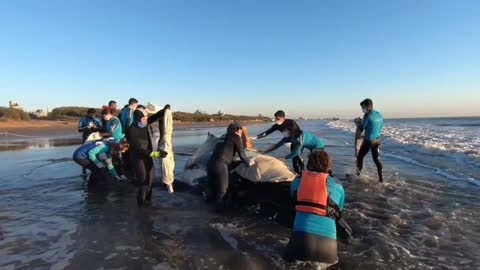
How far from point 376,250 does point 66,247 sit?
3.93 m

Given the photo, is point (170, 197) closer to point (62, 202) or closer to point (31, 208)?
point (62, 202)

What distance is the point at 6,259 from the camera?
427 cm

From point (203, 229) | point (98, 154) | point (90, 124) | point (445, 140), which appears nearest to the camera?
point (203, 229)

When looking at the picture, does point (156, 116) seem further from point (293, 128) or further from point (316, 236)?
point (316, 236)

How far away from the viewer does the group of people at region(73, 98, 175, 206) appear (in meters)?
6.50

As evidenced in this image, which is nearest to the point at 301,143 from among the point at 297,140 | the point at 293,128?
the point at 297,140

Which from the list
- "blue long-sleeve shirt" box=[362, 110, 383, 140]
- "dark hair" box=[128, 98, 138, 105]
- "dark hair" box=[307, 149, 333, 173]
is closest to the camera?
"dark hair" box=[307, 149, 333, 173]

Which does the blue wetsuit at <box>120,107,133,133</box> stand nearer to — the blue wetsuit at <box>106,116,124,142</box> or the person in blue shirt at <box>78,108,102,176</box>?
the blue wetsuit at <box>106,116,124,142</box>

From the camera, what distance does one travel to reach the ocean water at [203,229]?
425 centimetres

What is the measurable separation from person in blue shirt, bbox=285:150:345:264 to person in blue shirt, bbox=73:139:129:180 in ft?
17.0

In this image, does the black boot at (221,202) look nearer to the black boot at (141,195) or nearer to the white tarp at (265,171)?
the white tarp at (265,171)

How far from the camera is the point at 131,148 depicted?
6504mm

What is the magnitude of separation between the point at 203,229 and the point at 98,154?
12.6ft

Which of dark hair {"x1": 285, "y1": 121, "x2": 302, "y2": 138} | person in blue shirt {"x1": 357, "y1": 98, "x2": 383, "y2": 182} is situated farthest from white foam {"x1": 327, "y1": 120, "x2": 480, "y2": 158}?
dark hair {"x1": 285, "y1": 121, "x2": 302, "y2": 138}
